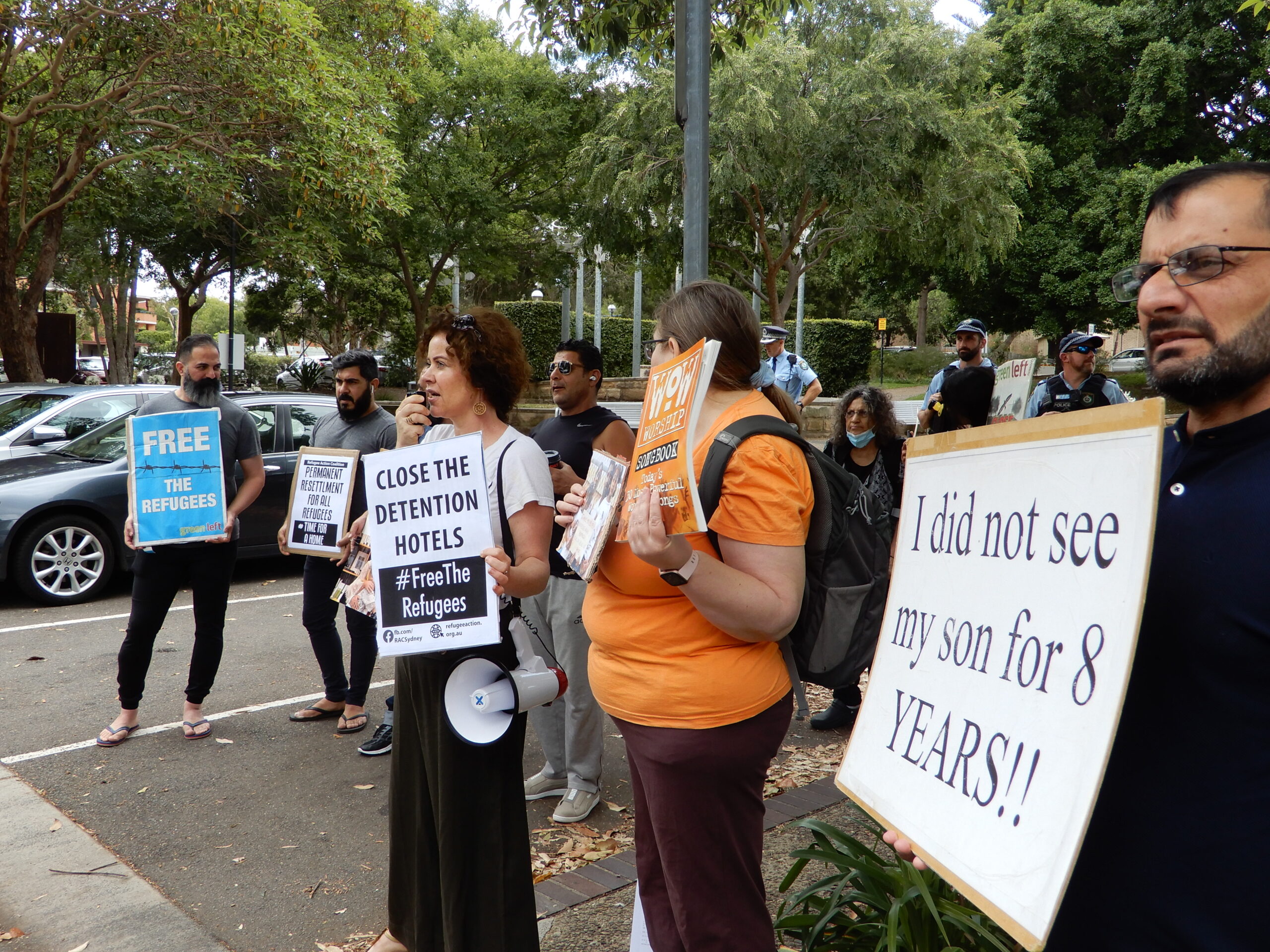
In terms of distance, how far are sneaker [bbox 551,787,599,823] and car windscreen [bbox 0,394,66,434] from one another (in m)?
7.75

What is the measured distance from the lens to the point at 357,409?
5.18 meters

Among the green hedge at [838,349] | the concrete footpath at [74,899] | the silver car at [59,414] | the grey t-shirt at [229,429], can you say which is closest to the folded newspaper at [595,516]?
the concrete footpath at [74,899]

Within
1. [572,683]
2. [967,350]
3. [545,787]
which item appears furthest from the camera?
[967,350]

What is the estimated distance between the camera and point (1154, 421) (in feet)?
4.01

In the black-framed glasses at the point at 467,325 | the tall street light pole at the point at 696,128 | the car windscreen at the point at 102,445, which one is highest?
the tall street light pole at the point at 696,128

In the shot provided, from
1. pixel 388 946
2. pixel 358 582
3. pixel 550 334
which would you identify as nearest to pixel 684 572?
pixel 388 946

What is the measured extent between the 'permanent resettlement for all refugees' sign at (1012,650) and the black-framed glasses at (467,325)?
1.65 metres

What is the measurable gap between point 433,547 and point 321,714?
126 inches

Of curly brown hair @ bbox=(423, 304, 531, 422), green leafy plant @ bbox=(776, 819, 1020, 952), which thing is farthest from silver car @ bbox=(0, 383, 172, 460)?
green leafy plant @ bbox=(776, 819, 1020, 952)

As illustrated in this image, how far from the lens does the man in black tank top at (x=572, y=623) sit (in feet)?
13.6

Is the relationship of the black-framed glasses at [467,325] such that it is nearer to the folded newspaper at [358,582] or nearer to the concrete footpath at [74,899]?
the folded newspaper at [358,582]

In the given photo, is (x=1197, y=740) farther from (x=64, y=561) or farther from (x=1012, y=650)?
(x=64, y=561)

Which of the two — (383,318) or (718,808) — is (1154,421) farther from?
(383,318)

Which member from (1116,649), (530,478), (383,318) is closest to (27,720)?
(530,478)
